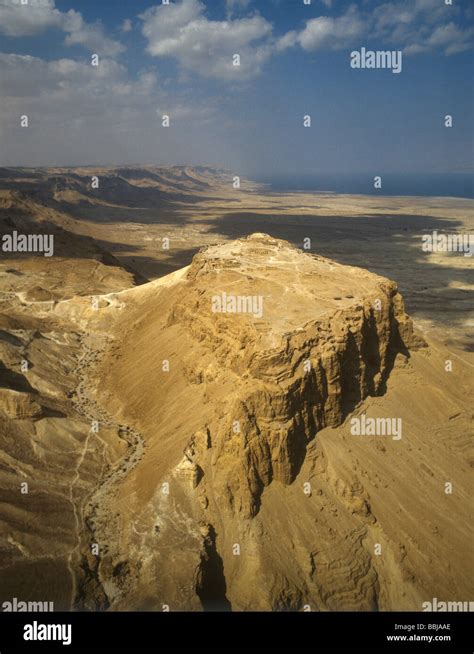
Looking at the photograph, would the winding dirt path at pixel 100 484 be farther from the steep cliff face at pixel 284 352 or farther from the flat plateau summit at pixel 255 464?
the steep cliff face at pixel 284 352

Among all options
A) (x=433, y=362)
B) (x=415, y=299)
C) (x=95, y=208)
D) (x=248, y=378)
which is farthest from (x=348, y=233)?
(x=248, y=378)

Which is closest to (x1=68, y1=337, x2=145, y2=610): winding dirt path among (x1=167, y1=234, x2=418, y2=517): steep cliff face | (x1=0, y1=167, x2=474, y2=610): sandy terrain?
(x1=0, y1=167, x2=474, y2=610): sandy terrain

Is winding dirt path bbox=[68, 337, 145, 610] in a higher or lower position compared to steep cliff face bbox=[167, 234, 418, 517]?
lower

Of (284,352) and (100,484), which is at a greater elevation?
(284,352)

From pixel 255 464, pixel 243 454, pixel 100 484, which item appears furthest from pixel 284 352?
pixel 100 484

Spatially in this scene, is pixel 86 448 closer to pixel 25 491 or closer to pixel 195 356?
pixel 25 491

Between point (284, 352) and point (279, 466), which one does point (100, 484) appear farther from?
point (284, 352)

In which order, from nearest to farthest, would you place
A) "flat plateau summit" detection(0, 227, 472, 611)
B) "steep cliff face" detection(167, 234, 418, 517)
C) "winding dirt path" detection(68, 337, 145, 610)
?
"flat plateau summit" detection(0, 227, 472, 611) < "winding dirt path" detection(68, 337, 145, 610) < "steep cliff face" detection(167, 234, 418, 517)

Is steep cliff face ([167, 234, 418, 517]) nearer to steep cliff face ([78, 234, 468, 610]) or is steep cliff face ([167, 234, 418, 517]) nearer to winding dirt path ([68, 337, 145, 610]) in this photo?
steep cliff face ([78, 234, 468, 610])

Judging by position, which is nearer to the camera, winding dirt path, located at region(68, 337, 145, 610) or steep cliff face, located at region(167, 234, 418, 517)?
winding dirt path, located at region(68, 337, 145, 610)

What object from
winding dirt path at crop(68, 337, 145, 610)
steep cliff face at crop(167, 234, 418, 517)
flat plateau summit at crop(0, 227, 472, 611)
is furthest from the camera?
steep cliff face at crop(167, 234, 418, 517)
